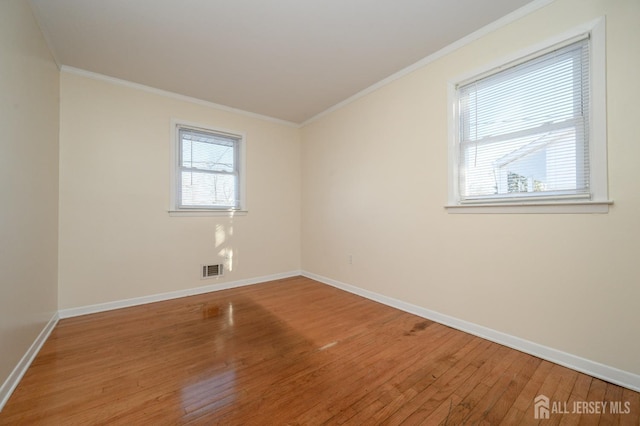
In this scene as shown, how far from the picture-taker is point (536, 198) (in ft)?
6.33

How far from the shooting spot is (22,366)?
1714 mm

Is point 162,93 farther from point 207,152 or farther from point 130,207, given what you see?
point 130,207

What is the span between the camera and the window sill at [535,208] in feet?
5.43

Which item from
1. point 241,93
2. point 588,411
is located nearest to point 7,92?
point 241,93

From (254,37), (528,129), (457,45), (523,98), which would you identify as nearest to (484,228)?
(528,129)

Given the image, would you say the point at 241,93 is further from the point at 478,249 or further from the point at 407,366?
the point at 407,366

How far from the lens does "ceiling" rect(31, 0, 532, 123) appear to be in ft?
6.43

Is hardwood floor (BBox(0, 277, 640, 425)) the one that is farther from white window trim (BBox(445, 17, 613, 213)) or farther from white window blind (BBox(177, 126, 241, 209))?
white window blind (BBox(177, 126, 241, 209))

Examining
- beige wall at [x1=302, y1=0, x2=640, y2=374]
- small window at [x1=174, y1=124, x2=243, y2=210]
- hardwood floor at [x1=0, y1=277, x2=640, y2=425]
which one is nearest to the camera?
hardwood floor at [x1=0, y1=277, x2=640, y2=425]

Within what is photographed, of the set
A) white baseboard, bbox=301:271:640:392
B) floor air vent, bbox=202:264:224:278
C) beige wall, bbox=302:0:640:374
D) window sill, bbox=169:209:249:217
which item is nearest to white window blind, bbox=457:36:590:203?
beige wall, bbox=302:0:640:374

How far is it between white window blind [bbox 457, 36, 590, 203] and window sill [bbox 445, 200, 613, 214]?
0.07m

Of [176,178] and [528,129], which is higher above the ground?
[528,129]

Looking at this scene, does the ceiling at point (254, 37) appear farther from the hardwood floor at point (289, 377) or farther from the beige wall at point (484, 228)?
the hardwood floor at point (289, 377)

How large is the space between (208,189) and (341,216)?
1.99 meters
